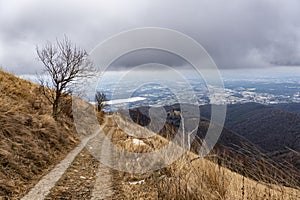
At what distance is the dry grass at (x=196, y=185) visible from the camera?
12.7 ft

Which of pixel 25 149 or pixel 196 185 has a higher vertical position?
pixel 196 185

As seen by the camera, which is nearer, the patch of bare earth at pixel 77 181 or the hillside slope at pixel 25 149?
the patch of bare earth at pixel 77 181

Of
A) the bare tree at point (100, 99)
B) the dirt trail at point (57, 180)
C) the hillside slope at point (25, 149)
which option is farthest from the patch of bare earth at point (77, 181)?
the bare tree at point (100, 99)

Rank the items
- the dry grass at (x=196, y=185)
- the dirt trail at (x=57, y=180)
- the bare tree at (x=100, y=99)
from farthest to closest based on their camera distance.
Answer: the bare tree at (x=100, y=99), the dirt trail at (x=57, y=180), the dry grass at (x=196, y=185)

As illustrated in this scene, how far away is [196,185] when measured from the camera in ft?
13.9

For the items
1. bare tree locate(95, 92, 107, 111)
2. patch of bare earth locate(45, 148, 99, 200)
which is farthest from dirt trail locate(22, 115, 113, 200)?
bare tree locate(95, 92, 107, 111)

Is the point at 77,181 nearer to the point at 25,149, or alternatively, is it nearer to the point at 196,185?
the point at 25,149

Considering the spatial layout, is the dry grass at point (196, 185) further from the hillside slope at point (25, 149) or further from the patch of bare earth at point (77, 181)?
the hillside slope at point (25, 149)

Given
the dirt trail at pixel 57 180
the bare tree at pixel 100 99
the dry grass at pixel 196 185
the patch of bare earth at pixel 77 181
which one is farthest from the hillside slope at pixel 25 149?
the bare tree at pixel 100 99

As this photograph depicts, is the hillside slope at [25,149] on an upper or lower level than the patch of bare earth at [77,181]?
upper

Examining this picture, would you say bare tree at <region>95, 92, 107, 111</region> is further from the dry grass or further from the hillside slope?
the dry grass

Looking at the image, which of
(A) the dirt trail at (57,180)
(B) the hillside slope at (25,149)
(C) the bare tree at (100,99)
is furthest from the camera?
(C) the bare tree at (100,99)

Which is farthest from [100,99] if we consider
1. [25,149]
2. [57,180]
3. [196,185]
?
[196,185]

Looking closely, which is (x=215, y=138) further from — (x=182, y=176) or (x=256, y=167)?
(x=256, y=167)
